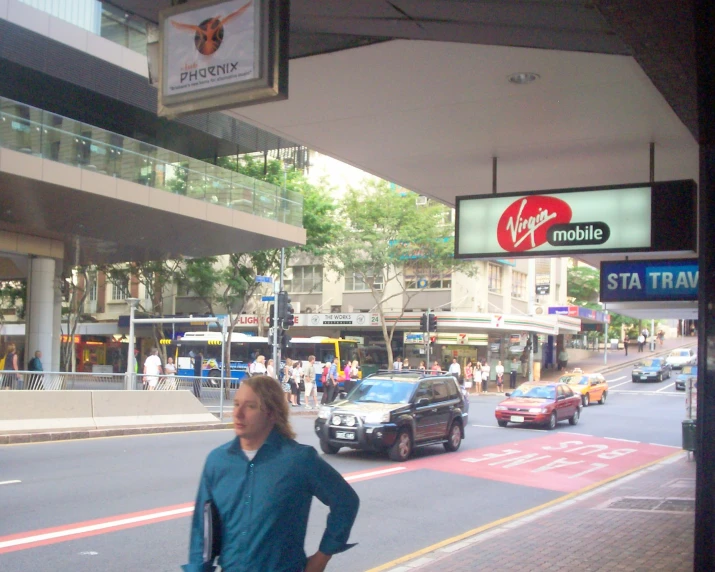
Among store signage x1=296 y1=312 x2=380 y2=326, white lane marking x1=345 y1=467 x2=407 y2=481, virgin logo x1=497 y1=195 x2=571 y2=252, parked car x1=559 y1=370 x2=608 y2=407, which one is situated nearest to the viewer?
virgin logo x1=497 y1=195 x2=571 y2=252

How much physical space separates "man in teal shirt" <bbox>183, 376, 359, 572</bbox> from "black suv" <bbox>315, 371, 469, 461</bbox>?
470 inches

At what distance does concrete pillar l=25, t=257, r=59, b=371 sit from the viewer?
25031mm

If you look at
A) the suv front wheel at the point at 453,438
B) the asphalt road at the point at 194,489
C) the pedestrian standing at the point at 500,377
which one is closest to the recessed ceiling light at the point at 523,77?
the asphalt road at the point at 194,489

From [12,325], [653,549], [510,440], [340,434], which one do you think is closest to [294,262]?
[12,325]

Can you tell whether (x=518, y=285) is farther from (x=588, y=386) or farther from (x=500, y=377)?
(x=588, y=386)

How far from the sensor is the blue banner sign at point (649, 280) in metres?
9.16

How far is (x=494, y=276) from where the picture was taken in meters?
51.1

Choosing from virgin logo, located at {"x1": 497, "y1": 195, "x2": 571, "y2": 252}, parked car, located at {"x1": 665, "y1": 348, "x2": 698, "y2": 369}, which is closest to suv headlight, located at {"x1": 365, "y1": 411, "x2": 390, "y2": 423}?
virgin logo, located at {"x1": 497, "y1": 195, "x2": 571, "y2": 252}

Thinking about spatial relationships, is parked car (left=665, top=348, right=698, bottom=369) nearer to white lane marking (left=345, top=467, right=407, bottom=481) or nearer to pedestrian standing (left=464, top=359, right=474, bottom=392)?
pedestrian standing (left=464, top=359, right=474, bottom=392)

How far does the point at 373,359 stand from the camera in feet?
169

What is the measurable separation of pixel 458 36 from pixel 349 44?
3.07ft

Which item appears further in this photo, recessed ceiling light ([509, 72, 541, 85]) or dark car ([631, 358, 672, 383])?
dark car ([631, 358, 672, 383])

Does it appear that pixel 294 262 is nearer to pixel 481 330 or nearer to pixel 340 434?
pixel 481 330

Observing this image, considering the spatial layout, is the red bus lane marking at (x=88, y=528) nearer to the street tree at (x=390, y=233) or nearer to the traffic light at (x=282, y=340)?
the traffic light at (x=282, y=340)
